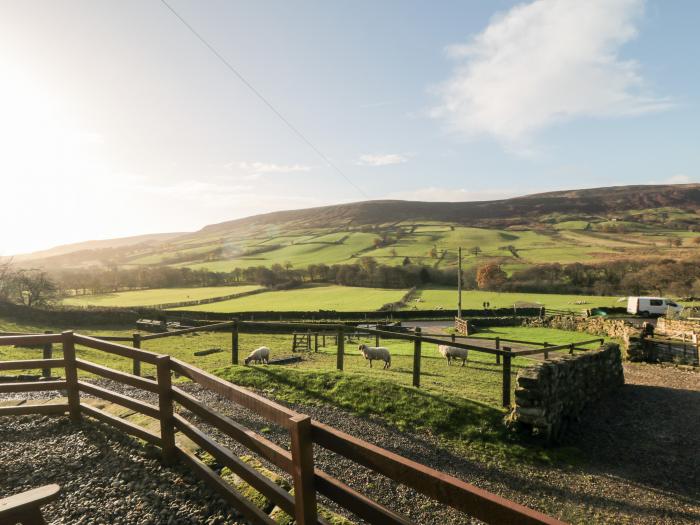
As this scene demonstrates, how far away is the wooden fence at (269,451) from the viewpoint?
7.78 feet

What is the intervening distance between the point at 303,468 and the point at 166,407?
8.45 feet

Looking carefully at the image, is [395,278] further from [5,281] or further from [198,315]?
[5,281]

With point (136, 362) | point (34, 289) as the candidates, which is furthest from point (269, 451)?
point (34, 289)

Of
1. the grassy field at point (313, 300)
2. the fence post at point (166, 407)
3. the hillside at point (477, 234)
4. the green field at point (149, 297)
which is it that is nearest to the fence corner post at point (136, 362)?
the fence post at point (166, 407)

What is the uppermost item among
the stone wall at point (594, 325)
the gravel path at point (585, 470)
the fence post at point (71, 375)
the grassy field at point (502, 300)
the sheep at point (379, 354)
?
the fence post at point (71, 375)

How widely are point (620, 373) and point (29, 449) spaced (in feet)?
52.5

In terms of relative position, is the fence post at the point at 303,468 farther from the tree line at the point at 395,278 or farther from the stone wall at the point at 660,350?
the tree line at the point at 395,278

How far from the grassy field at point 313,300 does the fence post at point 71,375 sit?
4232 cm

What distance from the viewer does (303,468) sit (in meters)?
3.11

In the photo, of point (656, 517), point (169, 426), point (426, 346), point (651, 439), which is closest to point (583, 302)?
point (426, 346)

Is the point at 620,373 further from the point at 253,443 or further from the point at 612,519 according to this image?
the point at 253,443

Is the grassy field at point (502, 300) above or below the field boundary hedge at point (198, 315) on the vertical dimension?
below

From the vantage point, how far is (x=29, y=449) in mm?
5574

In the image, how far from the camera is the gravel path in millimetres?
6250
